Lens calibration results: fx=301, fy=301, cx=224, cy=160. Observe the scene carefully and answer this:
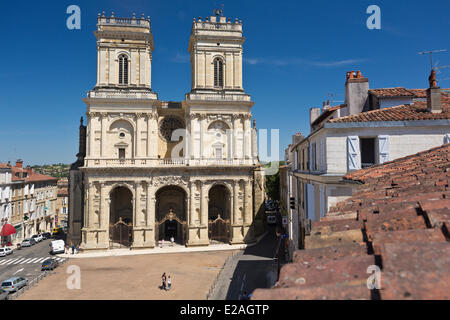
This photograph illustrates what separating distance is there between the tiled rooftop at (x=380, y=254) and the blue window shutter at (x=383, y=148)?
10.0 meters

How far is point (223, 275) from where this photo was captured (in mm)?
24578

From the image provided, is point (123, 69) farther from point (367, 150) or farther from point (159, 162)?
point (367, 150)

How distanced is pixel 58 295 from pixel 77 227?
19090mm

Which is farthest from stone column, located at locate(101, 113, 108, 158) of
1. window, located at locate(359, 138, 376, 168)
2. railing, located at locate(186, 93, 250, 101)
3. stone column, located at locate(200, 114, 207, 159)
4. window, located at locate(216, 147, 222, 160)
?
window, located at locate(359, 138, 376, 168)

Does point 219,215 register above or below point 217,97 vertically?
below

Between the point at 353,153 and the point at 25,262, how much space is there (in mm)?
33187

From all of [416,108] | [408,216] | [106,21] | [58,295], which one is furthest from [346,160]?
[106,21]

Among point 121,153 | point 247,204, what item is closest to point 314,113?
point 247,204

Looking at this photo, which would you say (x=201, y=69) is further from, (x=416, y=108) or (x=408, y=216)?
(x=408, y=216)

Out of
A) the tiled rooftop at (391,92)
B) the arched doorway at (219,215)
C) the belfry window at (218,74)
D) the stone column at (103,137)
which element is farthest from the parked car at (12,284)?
the belfry window at (218,74)

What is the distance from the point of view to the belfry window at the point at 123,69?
36250mm

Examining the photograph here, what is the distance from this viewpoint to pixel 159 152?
39312 millimetres

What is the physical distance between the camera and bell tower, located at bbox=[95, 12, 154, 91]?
35.6 m

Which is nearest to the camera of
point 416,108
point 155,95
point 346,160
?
point 346,160
